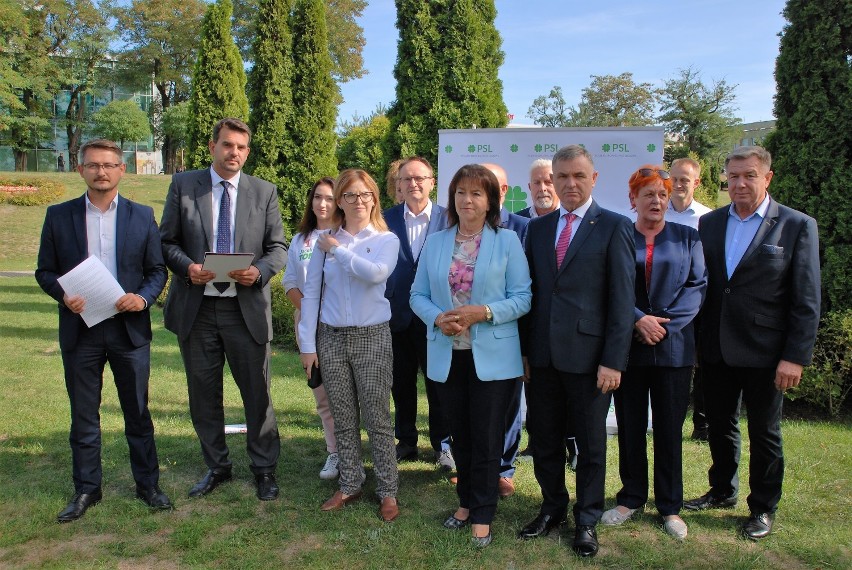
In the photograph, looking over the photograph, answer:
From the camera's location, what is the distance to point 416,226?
14.9ft

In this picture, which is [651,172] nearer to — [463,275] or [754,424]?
[463,275]

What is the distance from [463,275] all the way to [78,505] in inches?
106

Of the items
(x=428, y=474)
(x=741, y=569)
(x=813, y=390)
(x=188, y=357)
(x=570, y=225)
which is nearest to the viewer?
(x=741, y=569)

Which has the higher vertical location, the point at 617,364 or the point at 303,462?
the point at 617,364

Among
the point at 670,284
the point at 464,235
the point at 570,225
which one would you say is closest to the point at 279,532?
the point at 464,235

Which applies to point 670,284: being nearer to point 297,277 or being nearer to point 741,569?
point 741,569

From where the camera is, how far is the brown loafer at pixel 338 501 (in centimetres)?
385

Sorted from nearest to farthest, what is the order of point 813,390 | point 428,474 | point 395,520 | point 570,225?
point 570,225 < point 395,520 < point 428,474 < point 813,390

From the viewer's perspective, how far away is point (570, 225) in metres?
3.38

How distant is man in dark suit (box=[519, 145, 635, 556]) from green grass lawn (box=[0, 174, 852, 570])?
363 millimetres

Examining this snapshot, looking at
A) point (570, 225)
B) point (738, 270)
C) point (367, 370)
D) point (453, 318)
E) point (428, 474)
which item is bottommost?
point (428, 474)

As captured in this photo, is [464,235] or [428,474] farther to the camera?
[428,474]

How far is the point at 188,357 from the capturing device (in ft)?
13.3

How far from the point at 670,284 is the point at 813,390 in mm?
3354
